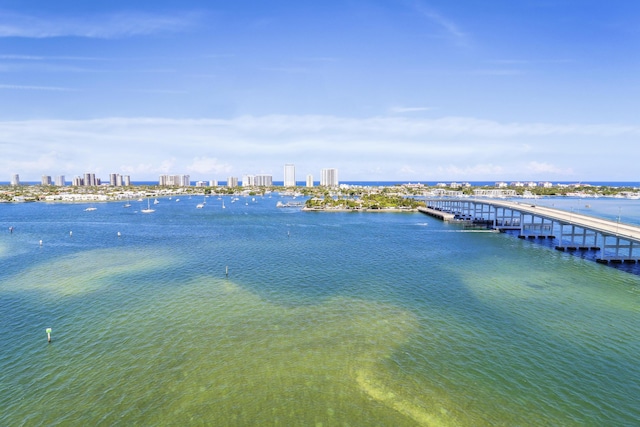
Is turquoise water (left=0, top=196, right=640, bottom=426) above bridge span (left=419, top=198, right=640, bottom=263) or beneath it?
beneath

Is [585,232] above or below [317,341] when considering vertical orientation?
above

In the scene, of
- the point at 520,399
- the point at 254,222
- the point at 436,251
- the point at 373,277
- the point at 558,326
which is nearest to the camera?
the point at 520,399

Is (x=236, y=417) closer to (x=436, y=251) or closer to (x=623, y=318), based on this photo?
(x=623, y=318)

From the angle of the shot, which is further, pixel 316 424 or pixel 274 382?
pixel 274 382

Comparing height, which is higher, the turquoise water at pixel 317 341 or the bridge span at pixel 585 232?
the bridge span at pixel 585 232

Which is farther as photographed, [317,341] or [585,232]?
[585,232]

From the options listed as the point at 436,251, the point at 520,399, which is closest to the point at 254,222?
the point at 436,251

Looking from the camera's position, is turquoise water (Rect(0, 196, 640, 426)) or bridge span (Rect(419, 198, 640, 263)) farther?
bridge span (Rect(419, 198, 640, 263))

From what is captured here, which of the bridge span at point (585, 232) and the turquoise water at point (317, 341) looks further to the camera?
the bridge span at point (585, 232)
